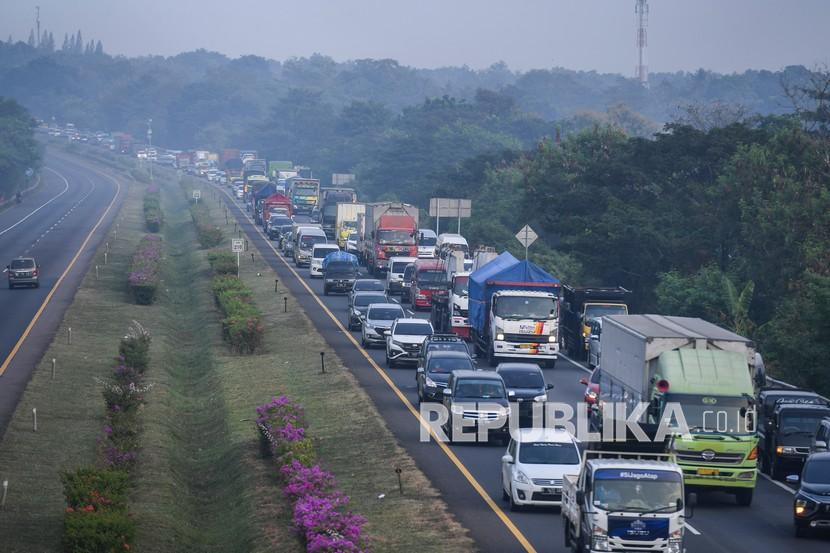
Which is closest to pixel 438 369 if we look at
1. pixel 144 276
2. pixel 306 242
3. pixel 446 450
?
pixel 446 450

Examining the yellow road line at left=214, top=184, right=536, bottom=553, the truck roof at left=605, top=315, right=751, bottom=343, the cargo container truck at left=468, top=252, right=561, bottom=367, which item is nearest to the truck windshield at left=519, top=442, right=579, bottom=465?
the yellow road line at left=214, top=184, right=536, bottom=553

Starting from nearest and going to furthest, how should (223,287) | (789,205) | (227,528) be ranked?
(227,528), (789,205), (223,287)

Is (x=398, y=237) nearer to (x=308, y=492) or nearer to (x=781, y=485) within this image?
(x=781, y=485)

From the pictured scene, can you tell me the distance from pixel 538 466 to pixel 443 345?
16.5m

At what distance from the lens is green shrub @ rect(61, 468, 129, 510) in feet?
86.4

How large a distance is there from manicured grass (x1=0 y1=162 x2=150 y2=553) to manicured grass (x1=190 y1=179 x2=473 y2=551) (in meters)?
4.41

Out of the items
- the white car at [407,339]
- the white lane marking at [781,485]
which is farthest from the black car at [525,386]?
the white car at [407,339]

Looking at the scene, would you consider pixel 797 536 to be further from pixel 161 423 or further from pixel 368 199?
pixel 368 199

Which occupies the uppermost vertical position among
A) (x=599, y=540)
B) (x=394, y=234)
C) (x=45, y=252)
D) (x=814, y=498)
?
(x=394, y=234)

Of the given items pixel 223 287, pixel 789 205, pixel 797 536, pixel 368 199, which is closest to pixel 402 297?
pixel 223 287

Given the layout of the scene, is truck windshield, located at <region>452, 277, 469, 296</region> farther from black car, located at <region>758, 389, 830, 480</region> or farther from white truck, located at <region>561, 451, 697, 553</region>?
white truck, located at <region>561, 451, 697, 553</region>

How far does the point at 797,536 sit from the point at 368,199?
134m

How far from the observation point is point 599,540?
70.8 feet

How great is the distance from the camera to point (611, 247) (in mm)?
75938
